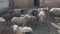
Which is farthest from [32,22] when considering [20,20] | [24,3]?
[24,3]

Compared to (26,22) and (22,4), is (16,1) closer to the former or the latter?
(22,4)

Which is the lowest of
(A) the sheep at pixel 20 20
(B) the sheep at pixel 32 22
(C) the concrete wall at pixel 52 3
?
(C) the concrete wall at pixel 52 3

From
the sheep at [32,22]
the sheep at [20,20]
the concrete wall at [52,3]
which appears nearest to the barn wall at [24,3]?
the concrete wall at [52,3]

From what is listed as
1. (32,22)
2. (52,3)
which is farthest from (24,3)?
(32,22)

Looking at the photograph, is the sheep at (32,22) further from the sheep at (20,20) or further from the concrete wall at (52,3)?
the concrete wall at (52,3)

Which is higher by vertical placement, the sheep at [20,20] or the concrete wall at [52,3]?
the sheep at [20,20]

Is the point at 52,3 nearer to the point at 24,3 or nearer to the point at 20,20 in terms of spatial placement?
the point at 24,3

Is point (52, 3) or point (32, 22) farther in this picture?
point (52, 3)

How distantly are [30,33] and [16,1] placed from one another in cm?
184

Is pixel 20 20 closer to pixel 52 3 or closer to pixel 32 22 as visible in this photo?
pixel 32 22

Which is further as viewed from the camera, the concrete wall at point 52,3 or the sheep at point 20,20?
the concrete wall at point 52,3

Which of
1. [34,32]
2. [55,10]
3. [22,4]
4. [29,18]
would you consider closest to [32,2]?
[22,4]

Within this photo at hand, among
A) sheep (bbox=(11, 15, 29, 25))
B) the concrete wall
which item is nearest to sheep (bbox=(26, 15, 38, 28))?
sheep (bbox=(11, 15, 29, 25))

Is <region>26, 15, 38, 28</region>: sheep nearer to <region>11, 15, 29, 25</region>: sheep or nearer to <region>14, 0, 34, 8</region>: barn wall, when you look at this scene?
<region>11, 15, 29, 25</region>: sheep
